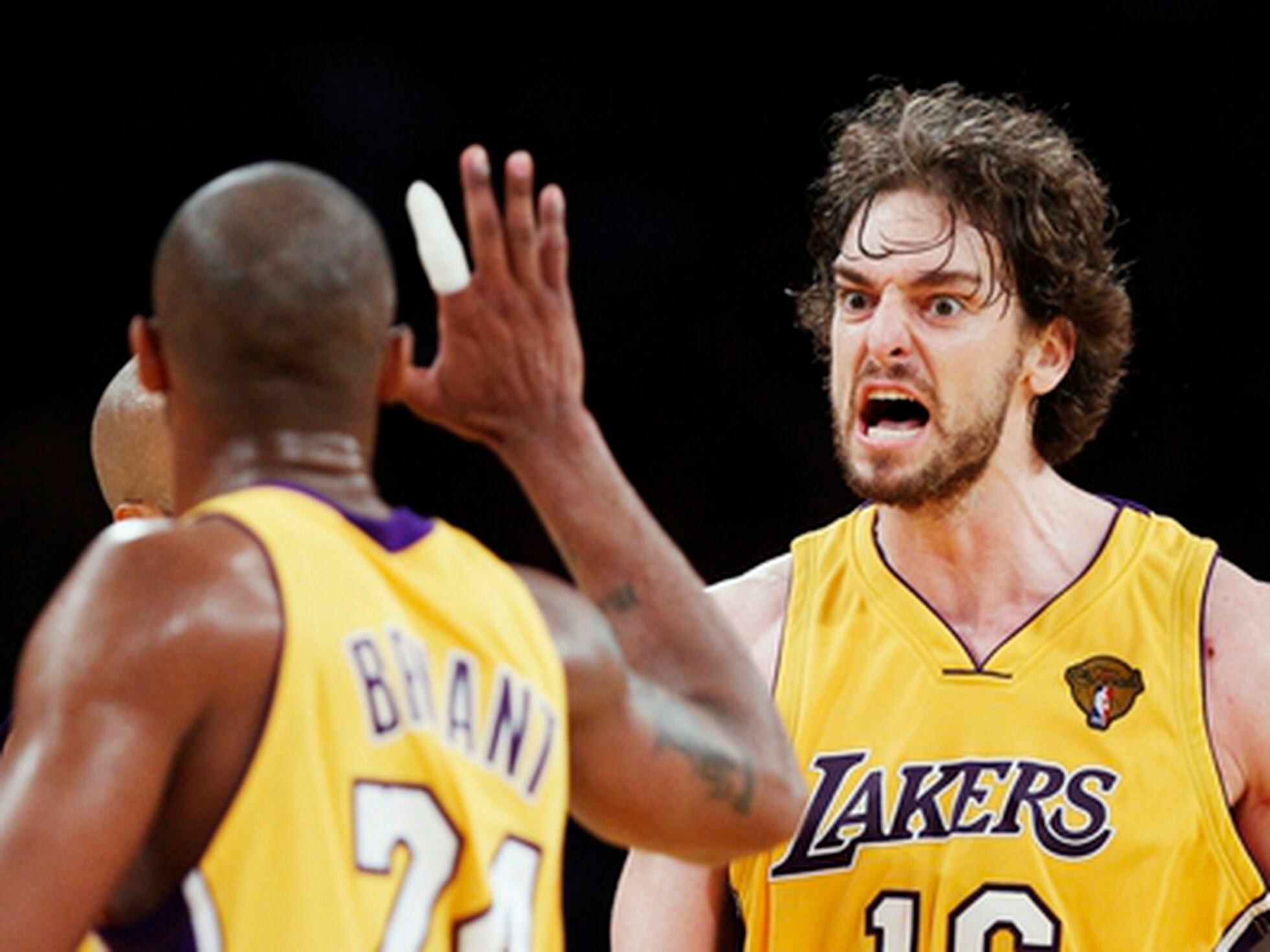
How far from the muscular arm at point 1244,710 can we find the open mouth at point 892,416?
711 millimetres

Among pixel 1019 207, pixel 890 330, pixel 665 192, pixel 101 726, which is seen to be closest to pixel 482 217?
pixel 101 726

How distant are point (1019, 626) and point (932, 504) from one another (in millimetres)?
311

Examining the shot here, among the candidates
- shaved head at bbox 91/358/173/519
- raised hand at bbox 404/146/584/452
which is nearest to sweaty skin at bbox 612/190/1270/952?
shaved head at bbox 91/358/173/519

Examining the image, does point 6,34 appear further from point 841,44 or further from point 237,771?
point 237,771

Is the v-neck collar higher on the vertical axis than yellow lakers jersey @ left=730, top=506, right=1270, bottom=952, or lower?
higher

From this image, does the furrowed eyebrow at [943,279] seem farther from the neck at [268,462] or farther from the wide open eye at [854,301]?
the neck at [268,462]

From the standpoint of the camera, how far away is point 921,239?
15.2ft

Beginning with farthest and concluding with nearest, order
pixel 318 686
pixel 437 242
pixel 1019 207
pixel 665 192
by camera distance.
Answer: pixel 665 192
pixel 1019 207
pixel 437 242
pixel 318 686

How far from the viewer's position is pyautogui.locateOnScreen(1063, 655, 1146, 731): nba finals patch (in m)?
4.30

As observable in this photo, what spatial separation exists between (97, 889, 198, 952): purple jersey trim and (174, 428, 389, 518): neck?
0.45 metres

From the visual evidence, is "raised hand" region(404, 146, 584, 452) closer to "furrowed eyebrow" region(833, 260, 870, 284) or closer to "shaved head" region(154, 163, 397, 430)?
"shaved head" region(154, 163, 397, 430)

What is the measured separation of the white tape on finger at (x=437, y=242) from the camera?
2.69 metres

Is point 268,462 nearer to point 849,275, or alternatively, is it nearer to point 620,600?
point 620,600

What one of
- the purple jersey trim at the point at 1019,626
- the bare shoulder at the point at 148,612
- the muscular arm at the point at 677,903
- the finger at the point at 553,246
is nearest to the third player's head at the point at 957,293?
the purple jersey trim at the point at 1019,626
